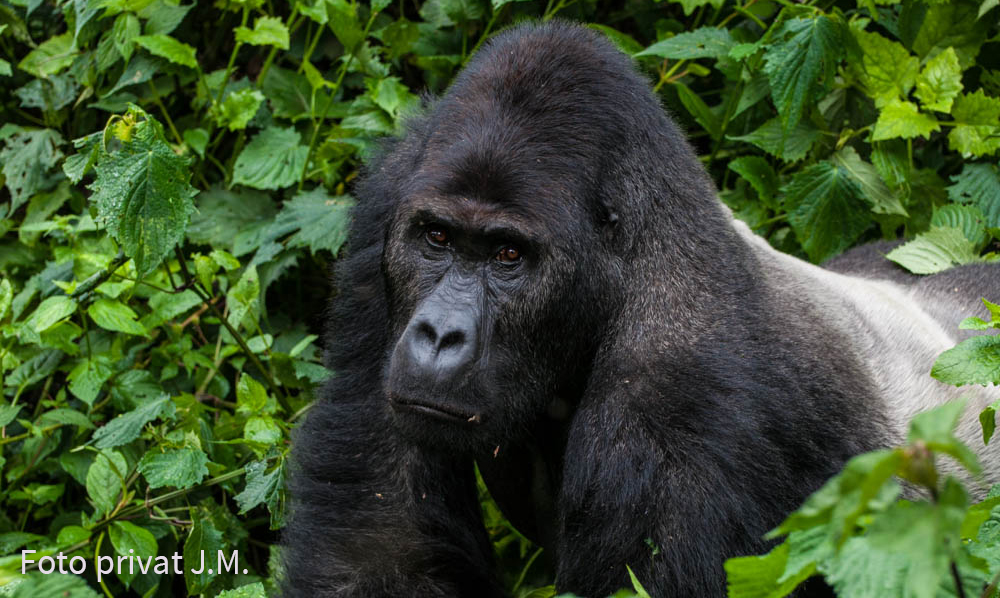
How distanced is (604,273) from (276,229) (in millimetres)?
1974

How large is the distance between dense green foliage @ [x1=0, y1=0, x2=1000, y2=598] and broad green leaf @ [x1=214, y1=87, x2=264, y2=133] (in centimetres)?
1

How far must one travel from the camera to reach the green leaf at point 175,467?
351 cm

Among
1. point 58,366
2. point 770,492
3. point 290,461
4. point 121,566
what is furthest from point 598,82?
point 58,366

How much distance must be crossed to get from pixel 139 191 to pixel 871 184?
286 cm

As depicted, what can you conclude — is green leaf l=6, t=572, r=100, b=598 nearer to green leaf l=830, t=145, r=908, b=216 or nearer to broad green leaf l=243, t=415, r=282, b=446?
→ broad green leaf l=243, t=415, r=282, b=446

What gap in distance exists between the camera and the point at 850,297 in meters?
4.00

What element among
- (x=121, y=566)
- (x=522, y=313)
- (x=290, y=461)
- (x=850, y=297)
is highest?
(x=522, y=313)

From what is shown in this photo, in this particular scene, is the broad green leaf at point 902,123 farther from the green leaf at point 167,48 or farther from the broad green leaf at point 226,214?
the green leaf at point 167,48

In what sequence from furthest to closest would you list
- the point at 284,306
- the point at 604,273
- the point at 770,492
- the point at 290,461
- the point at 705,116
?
the point at 284,306
the point at 705,116
the point at 290,461
the point at 604,273
the point at 770,492

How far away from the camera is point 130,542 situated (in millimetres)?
3662

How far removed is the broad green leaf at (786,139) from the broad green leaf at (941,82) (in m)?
0.44

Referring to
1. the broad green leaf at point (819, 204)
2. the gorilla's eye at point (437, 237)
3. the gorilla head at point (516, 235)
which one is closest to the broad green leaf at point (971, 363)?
the gorilla head at point (516, 235)

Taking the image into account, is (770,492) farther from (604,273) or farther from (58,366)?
(58,366)

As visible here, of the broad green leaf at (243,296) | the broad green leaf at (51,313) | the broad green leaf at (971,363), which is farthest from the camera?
the broad green leaf at (243,296)
